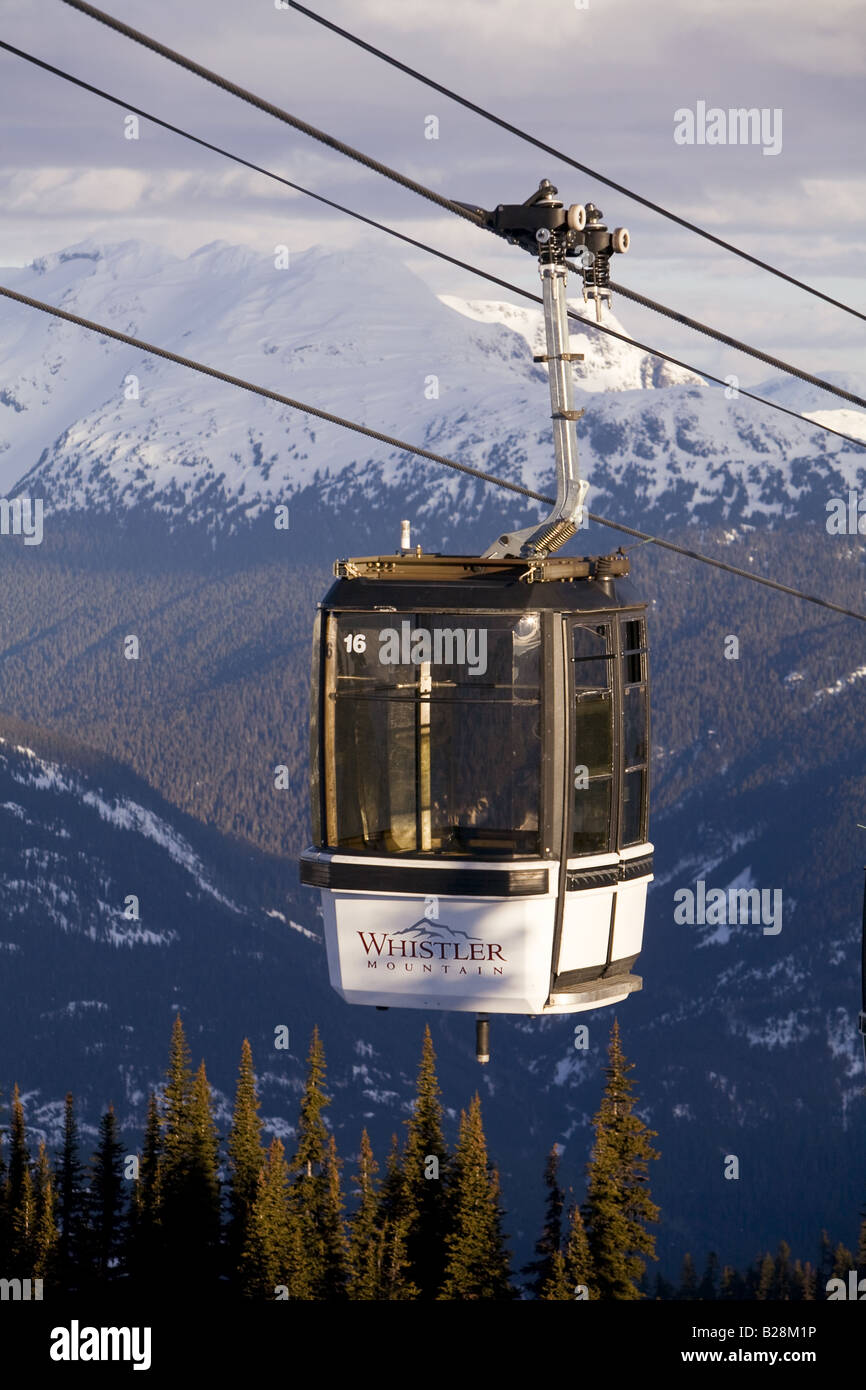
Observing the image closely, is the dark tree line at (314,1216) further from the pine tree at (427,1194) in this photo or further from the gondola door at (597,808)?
the gondola door at (597,808)

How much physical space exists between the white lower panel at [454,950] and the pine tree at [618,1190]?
2550 inches

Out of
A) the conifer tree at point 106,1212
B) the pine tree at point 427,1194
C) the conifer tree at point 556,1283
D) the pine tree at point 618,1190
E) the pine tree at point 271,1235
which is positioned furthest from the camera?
the conifer tree at point 106,1212

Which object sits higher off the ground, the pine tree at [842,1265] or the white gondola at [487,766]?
the white gondola at [487,766]

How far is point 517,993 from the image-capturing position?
85.8ft

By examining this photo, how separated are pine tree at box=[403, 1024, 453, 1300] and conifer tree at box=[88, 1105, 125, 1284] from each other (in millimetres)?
26683

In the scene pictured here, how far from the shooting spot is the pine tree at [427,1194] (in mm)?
108562

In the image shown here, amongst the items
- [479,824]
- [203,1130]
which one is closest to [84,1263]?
[203,1130]

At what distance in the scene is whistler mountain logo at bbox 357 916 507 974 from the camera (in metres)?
26.1

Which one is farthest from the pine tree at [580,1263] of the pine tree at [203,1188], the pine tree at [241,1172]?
the pine tree at [203,1188]
